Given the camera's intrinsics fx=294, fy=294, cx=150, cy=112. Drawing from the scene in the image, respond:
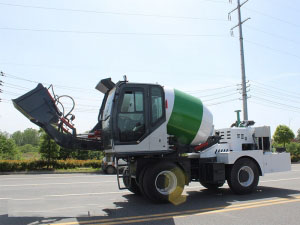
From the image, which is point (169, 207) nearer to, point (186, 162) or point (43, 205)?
point (186, 162)

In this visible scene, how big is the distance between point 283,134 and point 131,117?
3626 cm

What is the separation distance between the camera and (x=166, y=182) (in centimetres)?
786

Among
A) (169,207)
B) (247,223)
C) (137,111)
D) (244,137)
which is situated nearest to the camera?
(247,223)

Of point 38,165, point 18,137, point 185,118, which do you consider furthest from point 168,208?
point 18,137

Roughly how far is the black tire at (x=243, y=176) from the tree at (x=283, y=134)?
108 feet

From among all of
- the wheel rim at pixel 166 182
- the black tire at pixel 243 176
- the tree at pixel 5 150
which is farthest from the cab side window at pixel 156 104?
the tree at pixel 5 150

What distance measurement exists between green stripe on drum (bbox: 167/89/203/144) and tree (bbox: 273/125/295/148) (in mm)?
34222

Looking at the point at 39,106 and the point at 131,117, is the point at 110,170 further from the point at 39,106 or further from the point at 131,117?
the point at 131,117

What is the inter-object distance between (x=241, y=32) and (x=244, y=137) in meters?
19.6

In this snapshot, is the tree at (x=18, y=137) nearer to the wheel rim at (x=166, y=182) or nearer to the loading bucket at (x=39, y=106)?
the loading bucket at (x=39, y=106)

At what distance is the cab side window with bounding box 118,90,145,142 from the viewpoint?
7582 millimetres

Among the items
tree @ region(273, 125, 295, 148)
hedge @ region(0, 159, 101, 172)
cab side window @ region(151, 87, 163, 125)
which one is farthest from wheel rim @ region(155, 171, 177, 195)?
tree @ region(273, 125, 295, 148)

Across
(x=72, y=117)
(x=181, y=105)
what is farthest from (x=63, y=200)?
(x=181, y=105)

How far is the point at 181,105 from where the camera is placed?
8391mm
